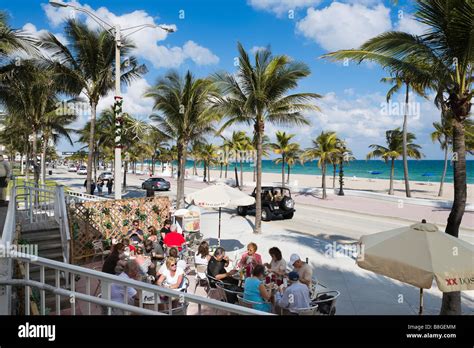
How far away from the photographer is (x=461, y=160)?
267 inches

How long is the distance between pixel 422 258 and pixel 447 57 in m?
4.89

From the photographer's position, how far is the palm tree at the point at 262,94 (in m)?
14.2

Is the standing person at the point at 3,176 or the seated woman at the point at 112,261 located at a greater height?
the standing person at the point at 3,176

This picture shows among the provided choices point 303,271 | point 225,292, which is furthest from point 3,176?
point 303,271

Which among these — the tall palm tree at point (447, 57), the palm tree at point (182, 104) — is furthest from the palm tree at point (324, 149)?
the tall palm tree at point (447, 57)

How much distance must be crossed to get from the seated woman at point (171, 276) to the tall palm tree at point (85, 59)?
12.7 m

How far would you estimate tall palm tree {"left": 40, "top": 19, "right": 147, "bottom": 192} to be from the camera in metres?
16.7

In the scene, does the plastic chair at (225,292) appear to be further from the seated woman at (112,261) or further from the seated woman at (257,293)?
the seated woman at (112,261)

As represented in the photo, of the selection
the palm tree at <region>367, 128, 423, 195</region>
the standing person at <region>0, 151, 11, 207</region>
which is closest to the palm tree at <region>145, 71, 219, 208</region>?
the standing person at <region>0, 151, 11, 207</region>

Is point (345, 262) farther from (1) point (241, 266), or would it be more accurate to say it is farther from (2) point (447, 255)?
(2) point (447, 255)

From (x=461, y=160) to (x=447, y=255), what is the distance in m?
3.02

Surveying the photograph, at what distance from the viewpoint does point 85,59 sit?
17.0 meters

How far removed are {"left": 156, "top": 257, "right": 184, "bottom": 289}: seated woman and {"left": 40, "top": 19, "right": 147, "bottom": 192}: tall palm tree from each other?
12662mm
